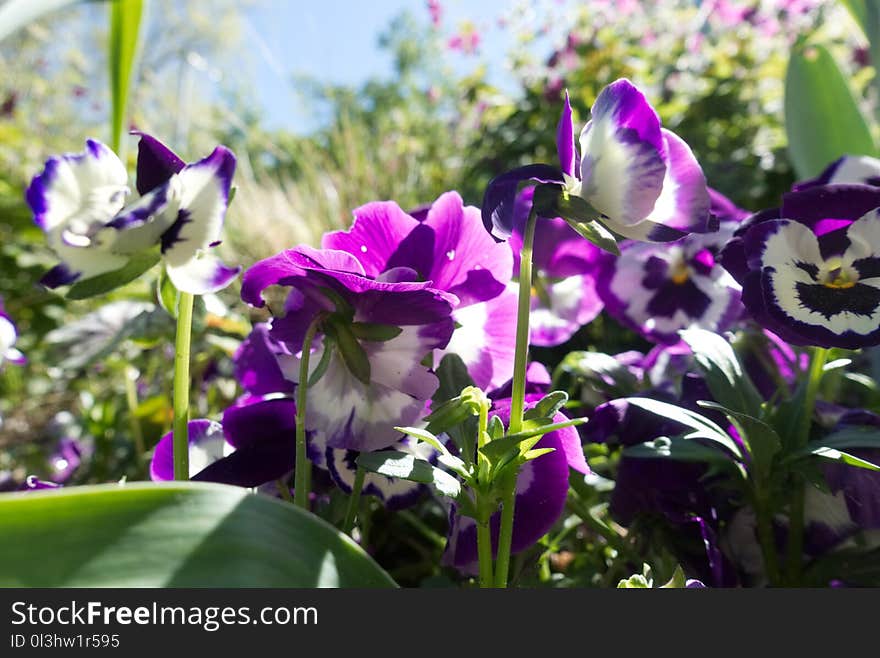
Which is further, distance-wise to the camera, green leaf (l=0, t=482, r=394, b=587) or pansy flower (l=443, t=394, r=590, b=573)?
pansy flower (l=443, t=394, r=590, b=573)

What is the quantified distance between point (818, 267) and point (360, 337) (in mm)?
225

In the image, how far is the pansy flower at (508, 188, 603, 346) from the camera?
1.69 ft

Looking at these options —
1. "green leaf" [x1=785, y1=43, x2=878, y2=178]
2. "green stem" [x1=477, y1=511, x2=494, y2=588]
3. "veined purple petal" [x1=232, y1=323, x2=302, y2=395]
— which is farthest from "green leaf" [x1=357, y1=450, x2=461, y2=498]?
"green leaf" [x1=785, y1=43, x2=878, y2=178]

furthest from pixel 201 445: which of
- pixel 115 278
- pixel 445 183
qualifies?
pixel 445 183

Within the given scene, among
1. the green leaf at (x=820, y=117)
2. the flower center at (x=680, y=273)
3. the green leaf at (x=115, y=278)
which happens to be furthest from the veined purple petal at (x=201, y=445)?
the green leaf at (x=820, y=117)

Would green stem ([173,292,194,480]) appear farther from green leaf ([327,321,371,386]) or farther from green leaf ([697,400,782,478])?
green leaf ([697,400,782,478])

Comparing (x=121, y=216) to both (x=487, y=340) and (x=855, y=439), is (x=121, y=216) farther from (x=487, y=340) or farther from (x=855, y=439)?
(x=855, y=439)

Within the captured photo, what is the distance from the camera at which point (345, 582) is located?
224 millimetres

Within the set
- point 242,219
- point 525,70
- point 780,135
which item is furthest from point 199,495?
point 525,70

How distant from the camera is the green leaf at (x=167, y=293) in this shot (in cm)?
28

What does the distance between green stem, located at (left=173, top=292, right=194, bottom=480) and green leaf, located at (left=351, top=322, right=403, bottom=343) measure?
0.22 feet

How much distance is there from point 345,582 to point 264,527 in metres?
0.03

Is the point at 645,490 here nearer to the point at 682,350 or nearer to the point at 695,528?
the point at 695,528

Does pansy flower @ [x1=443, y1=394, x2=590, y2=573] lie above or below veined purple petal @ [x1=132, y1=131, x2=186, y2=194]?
below
